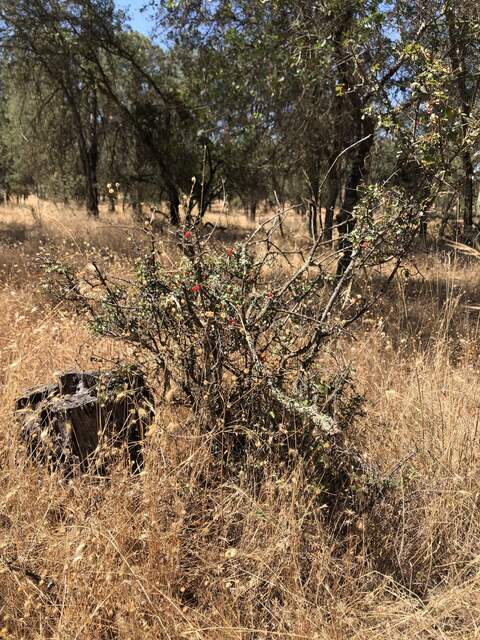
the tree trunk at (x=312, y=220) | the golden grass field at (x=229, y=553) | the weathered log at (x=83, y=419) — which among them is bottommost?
the golden grass field at (x=229, y=553)

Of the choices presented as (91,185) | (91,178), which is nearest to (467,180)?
(91,185)

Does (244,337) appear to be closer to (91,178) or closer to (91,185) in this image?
(91,185)

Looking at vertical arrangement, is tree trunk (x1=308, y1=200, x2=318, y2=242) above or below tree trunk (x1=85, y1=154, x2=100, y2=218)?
below

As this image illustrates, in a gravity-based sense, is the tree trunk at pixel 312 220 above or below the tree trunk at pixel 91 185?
below

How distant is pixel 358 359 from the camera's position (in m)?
3.65

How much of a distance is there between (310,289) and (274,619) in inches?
58.0

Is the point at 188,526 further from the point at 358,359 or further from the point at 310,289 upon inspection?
the point at 358,359

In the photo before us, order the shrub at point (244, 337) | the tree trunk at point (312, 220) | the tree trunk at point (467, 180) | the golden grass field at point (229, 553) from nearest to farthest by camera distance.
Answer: the golden grass field at point (229, 553)
the shrub at point (244, 337)
the tree trunk at point (312, 220)
the tree trunk at point (467, 180)

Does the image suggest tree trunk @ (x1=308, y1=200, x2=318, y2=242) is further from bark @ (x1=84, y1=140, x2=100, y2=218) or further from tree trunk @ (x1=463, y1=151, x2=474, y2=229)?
bark @ (x1=84, y1=140, x2=100, y2=218)

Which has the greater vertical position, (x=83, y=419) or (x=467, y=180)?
(x=467, y=180)

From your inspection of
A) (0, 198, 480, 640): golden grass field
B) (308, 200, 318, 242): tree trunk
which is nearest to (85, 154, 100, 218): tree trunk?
(308, 200, 318, 242): tree trunk

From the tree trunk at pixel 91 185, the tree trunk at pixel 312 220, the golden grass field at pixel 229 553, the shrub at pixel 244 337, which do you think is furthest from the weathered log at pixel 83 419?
the tree trunk at pixel 91 185

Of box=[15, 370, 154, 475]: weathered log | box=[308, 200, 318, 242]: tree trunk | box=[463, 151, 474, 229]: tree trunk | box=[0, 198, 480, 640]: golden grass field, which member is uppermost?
box=[463, 151, 474, 229]: tree trunk

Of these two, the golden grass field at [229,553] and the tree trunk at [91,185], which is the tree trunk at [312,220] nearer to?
the golden grass field at [229,553]
